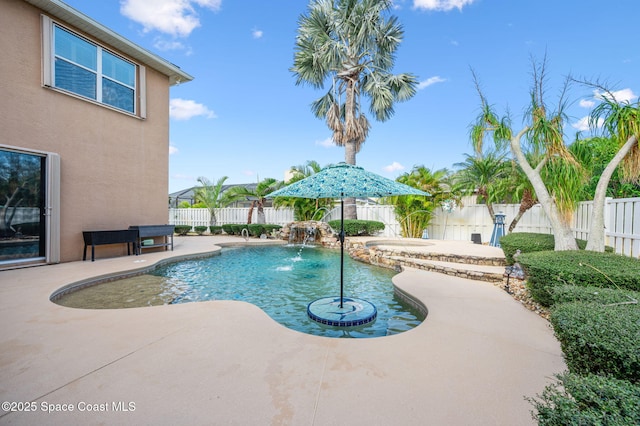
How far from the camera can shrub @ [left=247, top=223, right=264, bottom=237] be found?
1563 centimetres

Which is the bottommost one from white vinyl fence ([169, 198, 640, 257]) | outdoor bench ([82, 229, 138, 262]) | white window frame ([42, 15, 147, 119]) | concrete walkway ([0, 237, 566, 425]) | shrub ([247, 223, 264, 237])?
concrete walkway ([0, 237, 566, 425])

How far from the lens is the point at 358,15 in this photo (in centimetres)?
1373

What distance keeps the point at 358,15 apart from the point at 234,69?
664 cm

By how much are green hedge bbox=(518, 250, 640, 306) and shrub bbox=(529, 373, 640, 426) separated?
2.19m

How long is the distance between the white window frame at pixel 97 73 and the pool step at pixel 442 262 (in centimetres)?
892

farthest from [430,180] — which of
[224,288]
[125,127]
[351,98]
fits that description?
[125,127]

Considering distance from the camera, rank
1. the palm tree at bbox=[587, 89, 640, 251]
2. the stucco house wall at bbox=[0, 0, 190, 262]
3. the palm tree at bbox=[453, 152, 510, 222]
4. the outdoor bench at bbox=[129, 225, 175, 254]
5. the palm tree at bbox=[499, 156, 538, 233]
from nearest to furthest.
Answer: the palm tree at bbox=[587, 89, 640, 251]
the stucco house wall at bbox=[0, 0, 190, 262]
the outdoor bench at bbox=[129, 225, 175, 254]
the palm tree at bbox=[499, 156, 538, 233]
the palm tree at bbox=[453, 152, 510, 222]

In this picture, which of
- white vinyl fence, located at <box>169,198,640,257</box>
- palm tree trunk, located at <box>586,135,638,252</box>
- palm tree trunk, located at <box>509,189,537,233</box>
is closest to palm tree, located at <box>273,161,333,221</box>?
white vinyl fence, located at <box>169,198,640,257</box>

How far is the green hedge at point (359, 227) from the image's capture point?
13711 millimetres

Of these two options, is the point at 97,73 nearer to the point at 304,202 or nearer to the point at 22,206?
the point at 22,206

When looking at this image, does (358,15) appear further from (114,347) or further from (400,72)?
(114,347)

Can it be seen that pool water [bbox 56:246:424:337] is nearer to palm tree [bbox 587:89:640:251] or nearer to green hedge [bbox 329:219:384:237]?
palm tree [bbox 587:89:640:251]

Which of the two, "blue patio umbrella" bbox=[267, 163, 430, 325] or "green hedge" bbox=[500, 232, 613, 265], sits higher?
"blue patio umbrella" bbox=[267, 163, 430, 325]

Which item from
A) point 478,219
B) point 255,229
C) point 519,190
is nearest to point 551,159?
point 519,190
